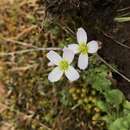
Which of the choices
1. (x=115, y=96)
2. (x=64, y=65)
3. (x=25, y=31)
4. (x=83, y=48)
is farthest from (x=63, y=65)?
(x=25, y=31)

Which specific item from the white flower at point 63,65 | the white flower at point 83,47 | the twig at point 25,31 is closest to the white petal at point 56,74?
the white flower at point 63,65

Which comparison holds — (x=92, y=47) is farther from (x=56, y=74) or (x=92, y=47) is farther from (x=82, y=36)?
(x=56, y=74)

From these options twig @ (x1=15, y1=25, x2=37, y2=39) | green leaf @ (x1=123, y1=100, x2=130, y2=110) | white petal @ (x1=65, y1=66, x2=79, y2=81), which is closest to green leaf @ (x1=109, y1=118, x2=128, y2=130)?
green leaf @ (x1=123, y1=100, x2=130, y2=110)

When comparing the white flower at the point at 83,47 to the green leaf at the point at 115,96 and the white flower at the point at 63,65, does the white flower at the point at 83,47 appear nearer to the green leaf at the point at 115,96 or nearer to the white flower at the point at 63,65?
the white flower at the point at 63,65

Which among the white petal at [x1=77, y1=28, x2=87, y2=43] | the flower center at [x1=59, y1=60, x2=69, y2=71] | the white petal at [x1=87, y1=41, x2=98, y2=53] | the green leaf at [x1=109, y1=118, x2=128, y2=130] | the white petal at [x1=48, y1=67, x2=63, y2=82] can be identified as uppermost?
the white petal at [x1=77, y1=28, x2=87, y2=43]

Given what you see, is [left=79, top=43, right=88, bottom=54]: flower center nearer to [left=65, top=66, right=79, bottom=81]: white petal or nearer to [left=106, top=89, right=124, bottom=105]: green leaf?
[left=65, top=66, right=79, bottom=81]: white petal

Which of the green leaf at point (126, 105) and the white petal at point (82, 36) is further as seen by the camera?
the green leaf at point (126, 105)
